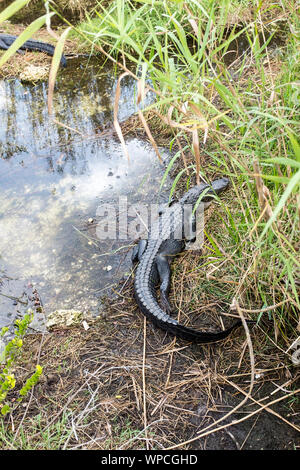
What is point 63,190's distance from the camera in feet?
12.4

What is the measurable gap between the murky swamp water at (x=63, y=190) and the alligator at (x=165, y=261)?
0.21 meters

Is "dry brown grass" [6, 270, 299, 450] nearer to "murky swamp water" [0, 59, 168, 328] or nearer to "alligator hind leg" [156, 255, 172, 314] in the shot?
"alligator hind leg" [156, 255, 172, 314]

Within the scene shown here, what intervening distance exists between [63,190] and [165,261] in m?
1.42

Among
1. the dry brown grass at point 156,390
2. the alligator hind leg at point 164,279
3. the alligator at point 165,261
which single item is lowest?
the dry brown grass at point 156,390

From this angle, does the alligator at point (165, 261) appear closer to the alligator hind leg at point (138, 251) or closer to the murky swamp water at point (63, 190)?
the alligator hind leg at point (138, 251)

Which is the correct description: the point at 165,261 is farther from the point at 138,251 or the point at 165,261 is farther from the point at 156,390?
the point at 156,390

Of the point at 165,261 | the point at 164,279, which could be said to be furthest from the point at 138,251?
the point at 164,279

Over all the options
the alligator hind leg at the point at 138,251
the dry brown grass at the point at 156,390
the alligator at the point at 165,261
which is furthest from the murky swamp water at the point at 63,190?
the dry brown grass at the point at 156,390

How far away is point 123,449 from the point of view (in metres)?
1.87

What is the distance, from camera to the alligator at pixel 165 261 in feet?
7.67

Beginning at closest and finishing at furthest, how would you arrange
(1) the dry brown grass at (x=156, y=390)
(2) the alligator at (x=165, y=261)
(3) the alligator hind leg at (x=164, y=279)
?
(1) the dry brown grass at (x=156, y=390)
(2) the alligator at (x=165, y=261)
(3) the alligator hind leg at (x=164, y=279)

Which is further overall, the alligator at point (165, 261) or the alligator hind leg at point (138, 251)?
the alligator hind leg at point (138, 251)

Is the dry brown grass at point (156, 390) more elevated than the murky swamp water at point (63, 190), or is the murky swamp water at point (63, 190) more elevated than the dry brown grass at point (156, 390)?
the murky swamp water at point (63, 190)

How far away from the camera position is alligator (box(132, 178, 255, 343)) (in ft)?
7.67
